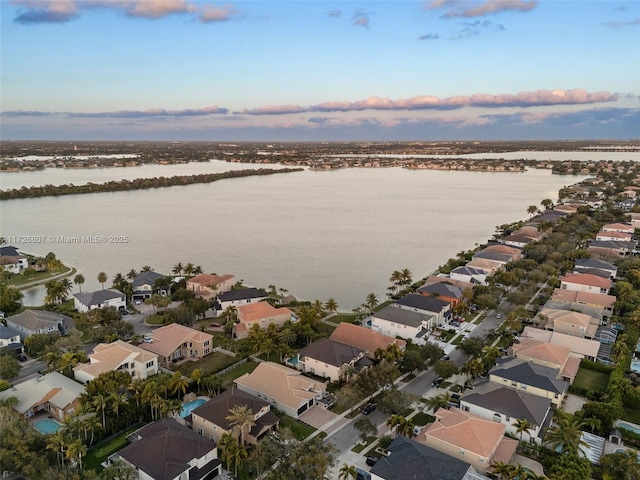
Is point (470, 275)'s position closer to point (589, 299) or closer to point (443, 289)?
point (443, 289)

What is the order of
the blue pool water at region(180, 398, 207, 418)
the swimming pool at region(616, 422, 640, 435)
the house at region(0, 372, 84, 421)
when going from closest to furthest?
the swimming pool at region(616, 422, 640, 435)
the house at region(0, 372, 84, 421)
the blue pool water at region(180, 398, 207, 418)

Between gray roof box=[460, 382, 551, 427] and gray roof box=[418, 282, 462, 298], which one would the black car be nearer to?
gray roof box=[460, 382, 551, 427]

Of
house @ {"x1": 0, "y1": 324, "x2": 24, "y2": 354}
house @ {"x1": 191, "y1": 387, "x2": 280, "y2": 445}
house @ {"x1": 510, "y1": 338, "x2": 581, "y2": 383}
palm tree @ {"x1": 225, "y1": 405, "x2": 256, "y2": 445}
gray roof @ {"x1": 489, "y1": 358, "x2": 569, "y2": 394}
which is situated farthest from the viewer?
house @ {"x1": 0, "y1": 324, "x2": 24, "y2": 354}

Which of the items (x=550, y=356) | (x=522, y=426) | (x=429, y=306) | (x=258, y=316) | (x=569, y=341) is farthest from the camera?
(x=429, y=306)

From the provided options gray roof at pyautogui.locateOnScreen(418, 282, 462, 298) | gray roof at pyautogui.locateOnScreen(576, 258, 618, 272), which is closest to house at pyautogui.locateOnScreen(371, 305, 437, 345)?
gray roof at pyautogui.locateOnScreen(418, 282, 462, 298)

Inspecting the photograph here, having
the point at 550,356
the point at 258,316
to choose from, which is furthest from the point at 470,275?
the point at 258,316

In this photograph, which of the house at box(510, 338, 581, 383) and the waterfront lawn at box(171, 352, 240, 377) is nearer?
the house at box(510, 338, 581, 383)

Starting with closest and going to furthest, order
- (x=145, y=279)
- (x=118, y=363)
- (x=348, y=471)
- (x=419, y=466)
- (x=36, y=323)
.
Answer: (x=419, y=466), (x=348, y=471), (x=118, y=363), (x=36, y=323), (x=145, y=279)
